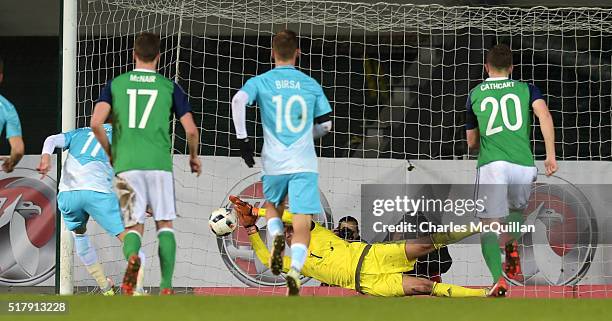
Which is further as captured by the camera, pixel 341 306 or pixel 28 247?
pixel 28 247

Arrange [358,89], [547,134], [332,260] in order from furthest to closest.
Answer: [358,89] < [332,260] < [547,134]

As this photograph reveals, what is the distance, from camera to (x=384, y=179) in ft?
36.2

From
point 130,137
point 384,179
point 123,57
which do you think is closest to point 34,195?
point 123,57

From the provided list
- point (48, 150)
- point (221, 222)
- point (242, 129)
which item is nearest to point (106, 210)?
point (48, 150)

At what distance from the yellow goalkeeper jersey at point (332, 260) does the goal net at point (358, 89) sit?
1.34 metres

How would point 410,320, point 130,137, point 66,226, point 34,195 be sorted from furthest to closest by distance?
point 34,195 < point 66,226 < point 130,137 < point 410,320

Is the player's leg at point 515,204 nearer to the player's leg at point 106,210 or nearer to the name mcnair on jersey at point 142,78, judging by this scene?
the name mcnair on jersey at point 142,78

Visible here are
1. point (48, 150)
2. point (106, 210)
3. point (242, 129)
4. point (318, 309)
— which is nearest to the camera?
point (318, 309)

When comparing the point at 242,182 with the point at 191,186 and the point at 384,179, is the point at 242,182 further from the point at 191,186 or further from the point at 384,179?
the point at 384,179

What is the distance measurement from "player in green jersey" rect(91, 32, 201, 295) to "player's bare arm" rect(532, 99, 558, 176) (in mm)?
2355

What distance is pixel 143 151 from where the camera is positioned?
6.92m

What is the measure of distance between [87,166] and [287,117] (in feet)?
6.93

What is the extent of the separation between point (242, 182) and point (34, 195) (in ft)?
7.79

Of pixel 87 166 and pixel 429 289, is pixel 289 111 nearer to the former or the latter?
pixel 87 166
